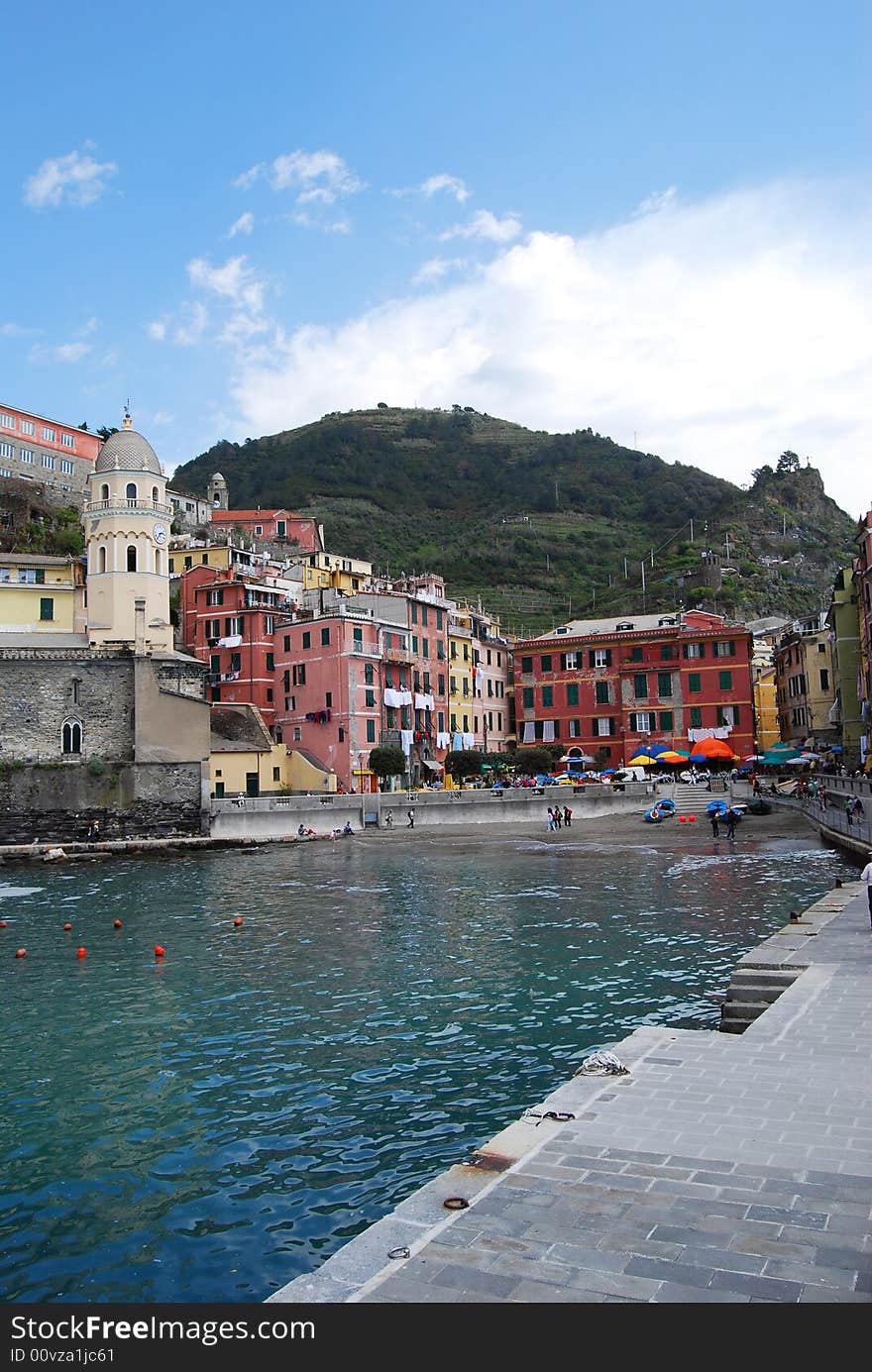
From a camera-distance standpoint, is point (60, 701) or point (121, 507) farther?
point (121, 507)

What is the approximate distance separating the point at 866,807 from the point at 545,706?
1785 inches

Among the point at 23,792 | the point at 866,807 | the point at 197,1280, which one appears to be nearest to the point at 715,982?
the point at 197,1280

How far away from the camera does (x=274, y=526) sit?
104 meters

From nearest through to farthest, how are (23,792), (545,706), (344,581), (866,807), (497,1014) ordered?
(497,1014)
(866,807)
(23,792)
(545,706)
(344,581)

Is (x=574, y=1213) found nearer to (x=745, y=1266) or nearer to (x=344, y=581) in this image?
(x=745, y=1266)

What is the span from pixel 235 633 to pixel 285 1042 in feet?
190

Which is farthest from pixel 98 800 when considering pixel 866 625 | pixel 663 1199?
pixel 663 1199

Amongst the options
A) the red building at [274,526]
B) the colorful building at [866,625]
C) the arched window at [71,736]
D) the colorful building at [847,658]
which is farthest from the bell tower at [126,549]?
the colorful building at [847,658]

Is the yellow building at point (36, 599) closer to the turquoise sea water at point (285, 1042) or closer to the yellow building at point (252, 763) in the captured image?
the yellow building at point (252, 763)

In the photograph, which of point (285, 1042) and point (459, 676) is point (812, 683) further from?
point (285, 1042)

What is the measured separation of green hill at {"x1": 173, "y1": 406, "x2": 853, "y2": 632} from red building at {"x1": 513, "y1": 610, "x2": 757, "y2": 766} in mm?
29164

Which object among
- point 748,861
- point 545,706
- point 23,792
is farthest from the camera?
point 545,706

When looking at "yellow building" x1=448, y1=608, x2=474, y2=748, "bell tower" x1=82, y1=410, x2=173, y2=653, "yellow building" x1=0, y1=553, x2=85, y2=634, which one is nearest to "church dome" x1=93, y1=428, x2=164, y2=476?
"bell tower" x1=82, y1=410, x2=173, y2=653

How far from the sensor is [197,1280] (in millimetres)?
7406
